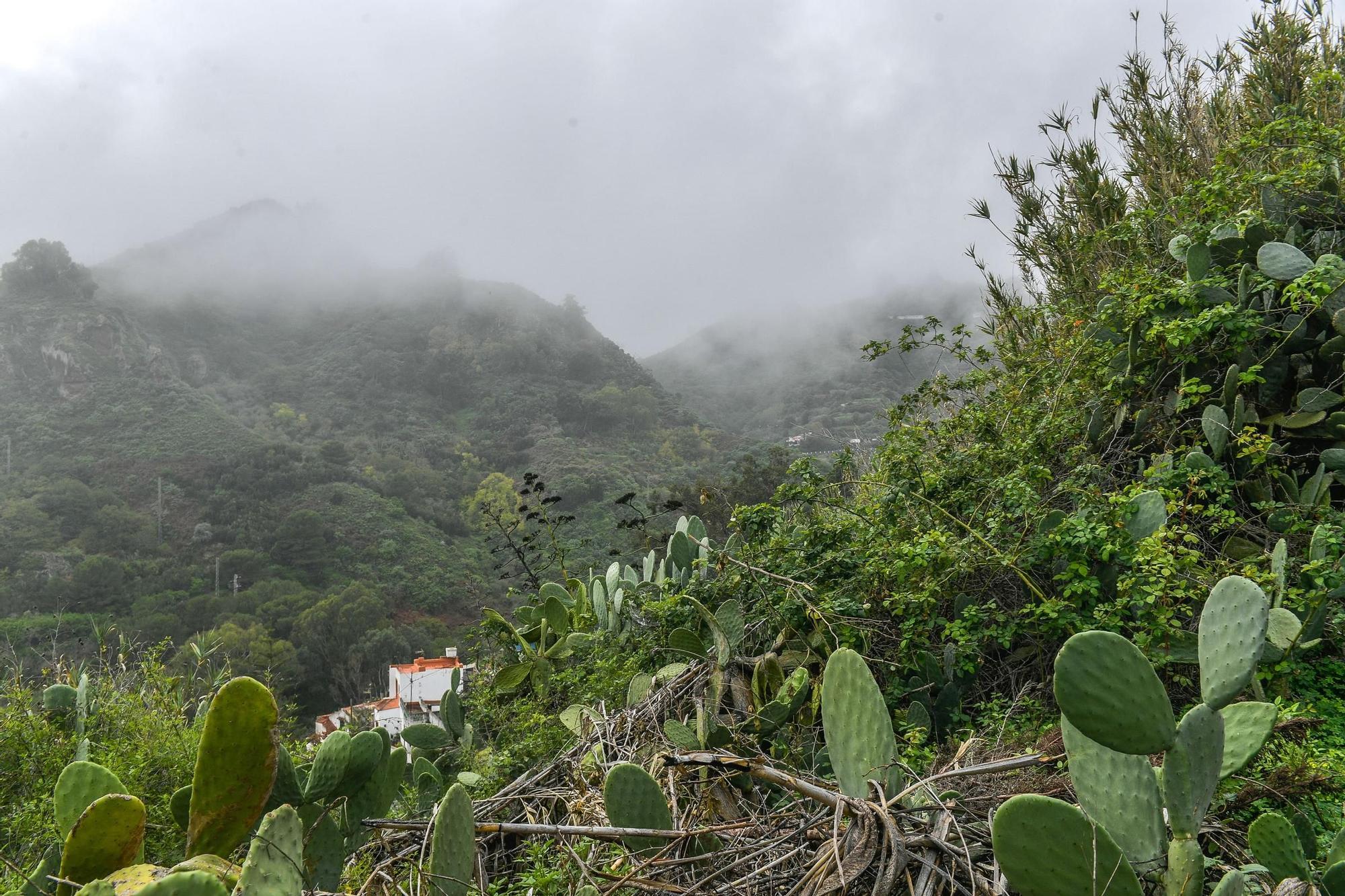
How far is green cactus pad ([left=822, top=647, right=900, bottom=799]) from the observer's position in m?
1.25

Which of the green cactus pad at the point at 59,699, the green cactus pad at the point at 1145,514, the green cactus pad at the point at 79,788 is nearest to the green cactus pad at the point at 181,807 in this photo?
the green cactus pad at the point at 79,788

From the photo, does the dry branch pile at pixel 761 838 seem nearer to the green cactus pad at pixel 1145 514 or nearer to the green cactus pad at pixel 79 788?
the green cactus pad at pixel 79 788

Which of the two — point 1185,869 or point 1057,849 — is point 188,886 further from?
point 1185,869

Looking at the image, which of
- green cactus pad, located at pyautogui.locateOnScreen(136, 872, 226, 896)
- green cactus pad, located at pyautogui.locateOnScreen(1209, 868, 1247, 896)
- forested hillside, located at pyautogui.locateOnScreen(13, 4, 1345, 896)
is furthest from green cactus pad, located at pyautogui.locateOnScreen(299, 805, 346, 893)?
green cactus pad, located at pyautogui.locateOnScreen(1209, 868, 1247, 896)

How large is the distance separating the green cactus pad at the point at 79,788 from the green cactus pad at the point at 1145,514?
2.53 meters

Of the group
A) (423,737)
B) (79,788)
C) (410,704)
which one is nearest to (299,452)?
(410,704)

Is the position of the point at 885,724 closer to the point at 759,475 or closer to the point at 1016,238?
the point at 1016,238

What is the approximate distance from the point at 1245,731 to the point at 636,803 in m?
1.01

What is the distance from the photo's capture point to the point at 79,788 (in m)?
1.31

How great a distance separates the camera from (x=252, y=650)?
13.5 meters

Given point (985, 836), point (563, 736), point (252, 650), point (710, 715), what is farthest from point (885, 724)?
point (252, 650)

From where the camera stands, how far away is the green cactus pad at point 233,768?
1175mm

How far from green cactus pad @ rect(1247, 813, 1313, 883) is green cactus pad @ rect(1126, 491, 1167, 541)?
129 cm

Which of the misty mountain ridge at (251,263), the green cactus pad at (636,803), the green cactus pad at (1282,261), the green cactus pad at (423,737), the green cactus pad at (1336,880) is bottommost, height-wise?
the green cactus pad at (423,737)
